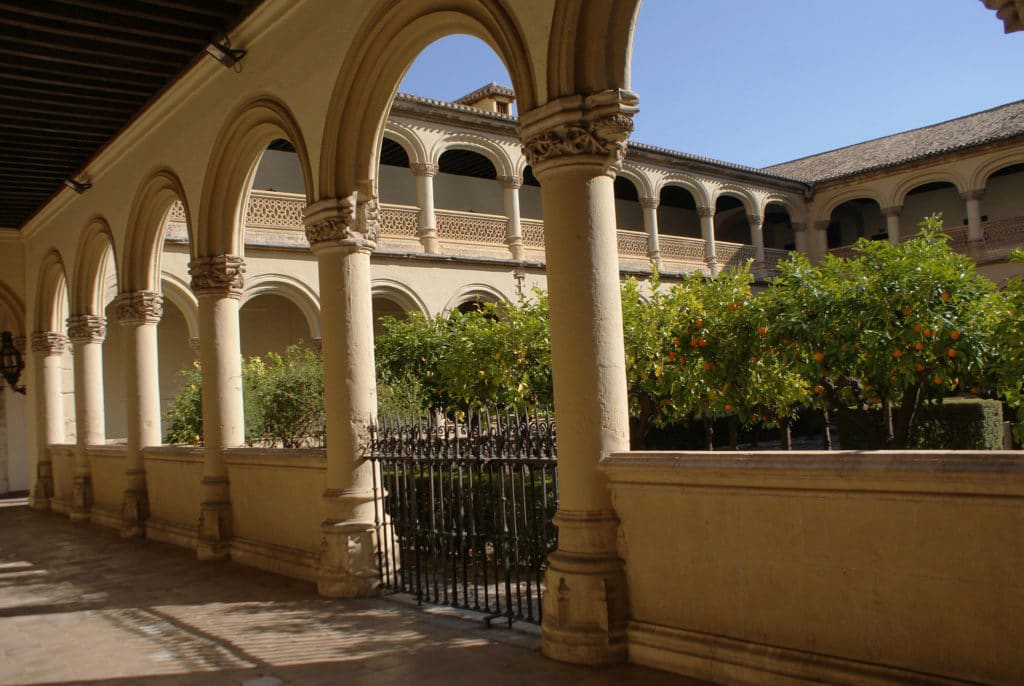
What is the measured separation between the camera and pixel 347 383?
6.02 metres

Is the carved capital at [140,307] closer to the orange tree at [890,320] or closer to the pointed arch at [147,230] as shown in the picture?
the pointed arch at [147,230]

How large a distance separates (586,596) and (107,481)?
867 centimetres

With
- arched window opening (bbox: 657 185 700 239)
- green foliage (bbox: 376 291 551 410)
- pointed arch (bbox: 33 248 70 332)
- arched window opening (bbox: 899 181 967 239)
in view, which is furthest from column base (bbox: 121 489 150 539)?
arched window opening (bbox: 899 181 967 239)

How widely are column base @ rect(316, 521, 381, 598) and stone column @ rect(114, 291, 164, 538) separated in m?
4.58

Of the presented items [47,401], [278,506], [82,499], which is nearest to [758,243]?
[47,401]

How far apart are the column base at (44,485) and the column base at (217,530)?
6934 millimetres

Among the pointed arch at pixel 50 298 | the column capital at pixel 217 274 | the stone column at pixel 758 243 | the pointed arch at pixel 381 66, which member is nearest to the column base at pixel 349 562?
the pointed arch at pixel 381 66

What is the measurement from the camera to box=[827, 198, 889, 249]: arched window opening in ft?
92.1

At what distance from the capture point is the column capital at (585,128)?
419 cm

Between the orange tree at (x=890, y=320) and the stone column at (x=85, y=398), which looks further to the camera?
the stone column at (x=85, y=398)

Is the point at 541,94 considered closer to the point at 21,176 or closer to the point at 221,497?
the point at 221,497

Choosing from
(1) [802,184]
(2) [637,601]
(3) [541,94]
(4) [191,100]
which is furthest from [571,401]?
(1) [802,184]

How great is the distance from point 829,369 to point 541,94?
468cm

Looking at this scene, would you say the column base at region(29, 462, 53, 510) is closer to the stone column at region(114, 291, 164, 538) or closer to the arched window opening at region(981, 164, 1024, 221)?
the stone column at region(114, 291, 164, 538)
